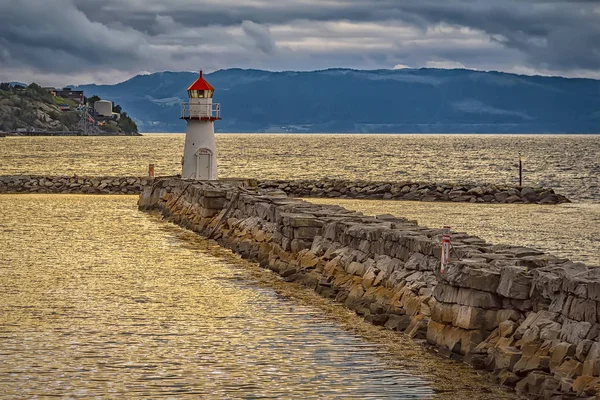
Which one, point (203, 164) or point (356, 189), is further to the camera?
point (356, 189)

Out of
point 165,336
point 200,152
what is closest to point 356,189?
point 200,152

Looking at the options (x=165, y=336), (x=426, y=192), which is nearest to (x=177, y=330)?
(x=165, y=336)

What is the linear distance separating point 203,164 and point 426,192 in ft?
31.4

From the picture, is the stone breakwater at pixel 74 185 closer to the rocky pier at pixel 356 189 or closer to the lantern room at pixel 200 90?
the rocky pier at pixel 356 189

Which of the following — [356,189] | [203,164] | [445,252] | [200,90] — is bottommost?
[356,189]

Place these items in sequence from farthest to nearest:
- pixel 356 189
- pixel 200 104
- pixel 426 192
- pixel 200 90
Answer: pixel 356 189 → pixel 426 192 → pixel 200 104 → pixel 200 90

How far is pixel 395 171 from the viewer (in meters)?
73.6

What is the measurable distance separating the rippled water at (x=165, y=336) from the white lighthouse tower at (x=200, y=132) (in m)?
13.1

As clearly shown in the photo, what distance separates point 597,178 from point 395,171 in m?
18.0

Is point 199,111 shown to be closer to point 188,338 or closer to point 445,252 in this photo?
point 188,338

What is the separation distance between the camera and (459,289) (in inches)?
445

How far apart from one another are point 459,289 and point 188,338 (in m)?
3.45

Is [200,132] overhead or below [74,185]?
overhead

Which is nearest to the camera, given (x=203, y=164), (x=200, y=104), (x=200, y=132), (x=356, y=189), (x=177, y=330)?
(x=177, y=330)
